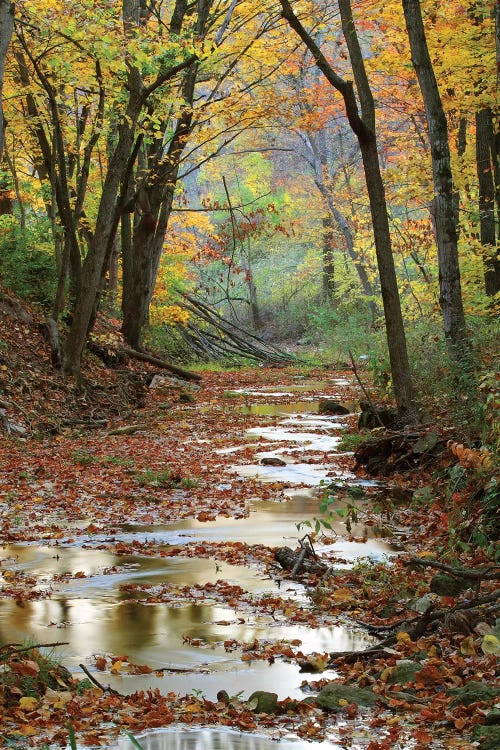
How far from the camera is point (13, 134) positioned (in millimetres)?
19953

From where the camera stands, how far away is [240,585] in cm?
658

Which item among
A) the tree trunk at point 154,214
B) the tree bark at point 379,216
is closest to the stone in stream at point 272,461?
the tree bark at point 379,216

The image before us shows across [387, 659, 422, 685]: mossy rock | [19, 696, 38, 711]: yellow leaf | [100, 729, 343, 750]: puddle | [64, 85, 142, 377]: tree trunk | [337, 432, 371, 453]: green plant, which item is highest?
[64, 85, 142, 377]: tree trunk

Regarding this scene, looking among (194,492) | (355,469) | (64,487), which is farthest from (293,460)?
(64,487)

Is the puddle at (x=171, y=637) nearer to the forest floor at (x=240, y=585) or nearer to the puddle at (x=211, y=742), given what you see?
the forest floor at (x=240, y=585)

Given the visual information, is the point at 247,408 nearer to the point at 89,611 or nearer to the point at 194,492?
the point at 194,492

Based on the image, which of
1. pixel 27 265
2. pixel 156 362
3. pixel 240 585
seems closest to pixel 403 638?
pixel 240 585

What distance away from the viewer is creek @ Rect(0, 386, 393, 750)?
459 cm

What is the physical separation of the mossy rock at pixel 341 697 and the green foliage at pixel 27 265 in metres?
16.1

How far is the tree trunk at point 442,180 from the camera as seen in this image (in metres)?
12.6

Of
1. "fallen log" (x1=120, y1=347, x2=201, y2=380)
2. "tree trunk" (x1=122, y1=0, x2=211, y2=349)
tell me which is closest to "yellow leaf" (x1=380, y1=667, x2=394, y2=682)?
"tree trunk" (x1=122, y1=0, x2=211, y2=349)

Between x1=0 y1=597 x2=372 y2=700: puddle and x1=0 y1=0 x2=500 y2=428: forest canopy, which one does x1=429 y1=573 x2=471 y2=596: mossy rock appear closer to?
x1=0 y1=597 x2=372 y2=700: puddle

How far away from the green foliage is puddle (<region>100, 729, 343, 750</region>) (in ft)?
53.2

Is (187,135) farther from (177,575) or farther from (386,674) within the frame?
(386,674)
